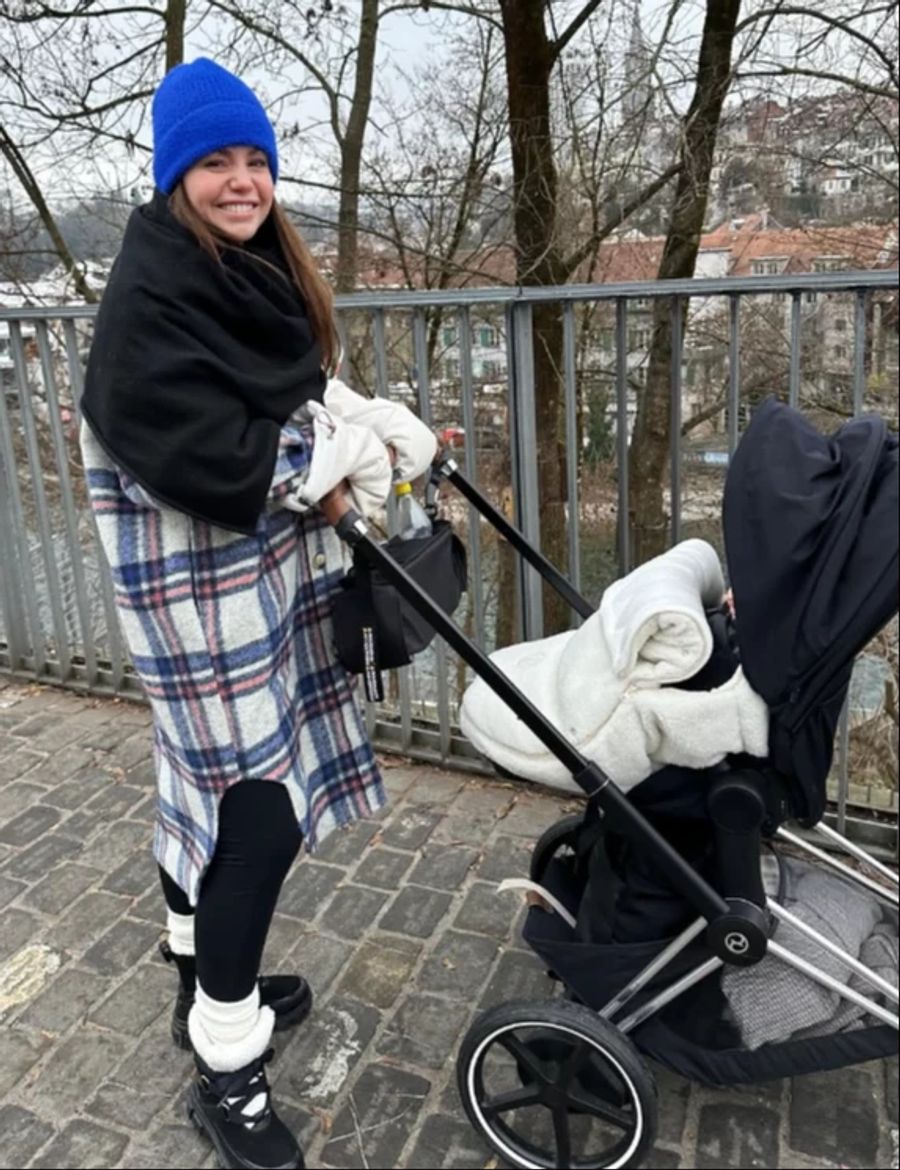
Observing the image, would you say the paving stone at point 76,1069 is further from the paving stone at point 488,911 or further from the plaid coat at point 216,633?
the paving stone at point 488,911

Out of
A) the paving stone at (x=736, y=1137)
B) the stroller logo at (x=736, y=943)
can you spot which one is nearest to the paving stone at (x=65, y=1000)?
the paving stone at (x=736, y=1137)

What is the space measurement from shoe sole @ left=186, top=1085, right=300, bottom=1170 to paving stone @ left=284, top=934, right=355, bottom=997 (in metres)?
0.49

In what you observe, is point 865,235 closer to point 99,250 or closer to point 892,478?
point 892,478

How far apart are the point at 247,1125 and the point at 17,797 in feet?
6.68

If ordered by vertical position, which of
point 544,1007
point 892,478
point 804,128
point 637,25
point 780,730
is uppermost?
point 637,25

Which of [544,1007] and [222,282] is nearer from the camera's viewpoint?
[222,282]

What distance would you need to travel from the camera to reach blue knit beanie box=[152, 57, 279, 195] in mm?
1812

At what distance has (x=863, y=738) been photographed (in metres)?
4.67

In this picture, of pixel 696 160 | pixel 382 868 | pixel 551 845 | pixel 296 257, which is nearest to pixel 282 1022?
pixel 382 868

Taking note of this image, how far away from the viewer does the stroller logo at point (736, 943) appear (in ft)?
6.32

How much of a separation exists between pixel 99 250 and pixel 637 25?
433 cm

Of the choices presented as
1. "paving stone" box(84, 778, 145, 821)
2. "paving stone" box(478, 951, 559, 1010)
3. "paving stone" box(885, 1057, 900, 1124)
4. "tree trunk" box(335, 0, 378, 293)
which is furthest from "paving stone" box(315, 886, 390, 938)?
"tree trunk" box(335, 0, 378, 293)

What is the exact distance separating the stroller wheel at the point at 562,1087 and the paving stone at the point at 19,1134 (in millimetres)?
997

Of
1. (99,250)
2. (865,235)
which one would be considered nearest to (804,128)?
(865,235)
